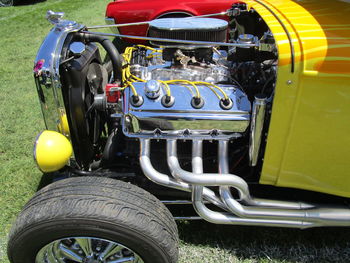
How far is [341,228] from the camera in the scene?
249 centimetres

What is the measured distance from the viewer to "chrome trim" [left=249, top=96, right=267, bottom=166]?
1803 millimetres

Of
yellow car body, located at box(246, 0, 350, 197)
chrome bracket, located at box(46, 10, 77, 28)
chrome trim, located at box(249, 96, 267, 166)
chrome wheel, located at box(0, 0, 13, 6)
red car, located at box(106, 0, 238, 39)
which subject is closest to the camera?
yellow car body, located at box(246, 0, 350, 197)

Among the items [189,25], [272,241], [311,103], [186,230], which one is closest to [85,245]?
[186,230]

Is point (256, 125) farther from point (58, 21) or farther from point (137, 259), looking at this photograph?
point (58, 21)

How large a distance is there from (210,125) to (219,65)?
621mm

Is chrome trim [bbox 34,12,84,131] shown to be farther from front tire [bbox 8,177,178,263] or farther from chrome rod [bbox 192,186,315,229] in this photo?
chrome rod [bbox 192,186,315,229]

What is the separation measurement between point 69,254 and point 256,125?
1288 mm

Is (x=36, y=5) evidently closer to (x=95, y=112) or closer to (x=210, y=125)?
(x=95, y=112)

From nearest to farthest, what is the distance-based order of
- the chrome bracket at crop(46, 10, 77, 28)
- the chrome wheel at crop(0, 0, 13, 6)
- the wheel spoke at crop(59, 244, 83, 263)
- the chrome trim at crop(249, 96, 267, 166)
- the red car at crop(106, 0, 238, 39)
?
the chrome trim at crop(249, 96, 267, 166) → the wheel spoke at crop(59, 244, 83, 263) → the chrome bracket at crop(46, 10, 77, 28) → the red car at crop(106, 0, 238, 39) → the chrome wheel at crop(0, 0, 13, 6)

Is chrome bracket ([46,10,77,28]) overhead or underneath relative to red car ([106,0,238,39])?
overhead

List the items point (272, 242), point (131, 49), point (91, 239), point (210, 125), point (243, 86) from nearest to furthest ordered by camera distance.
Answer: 1. point (91, 239)
2. point (210, 125)
3. point (243, 86)
4. point (272, 242)
5. point (131, 49)

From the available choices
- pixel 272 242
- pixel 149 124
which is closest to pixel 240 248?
pixel 272 242

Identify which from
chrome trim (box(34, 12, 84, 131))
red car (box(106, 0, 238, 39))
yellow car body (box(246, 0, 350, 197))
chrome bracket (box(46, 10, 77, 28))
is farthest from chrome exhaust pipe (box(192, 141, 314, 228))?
red car (box(106, 0, 238, 39))

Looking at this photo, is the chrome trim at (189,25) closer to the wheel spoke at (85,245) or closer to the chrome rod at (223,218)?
the chrome rod at (223,218)
